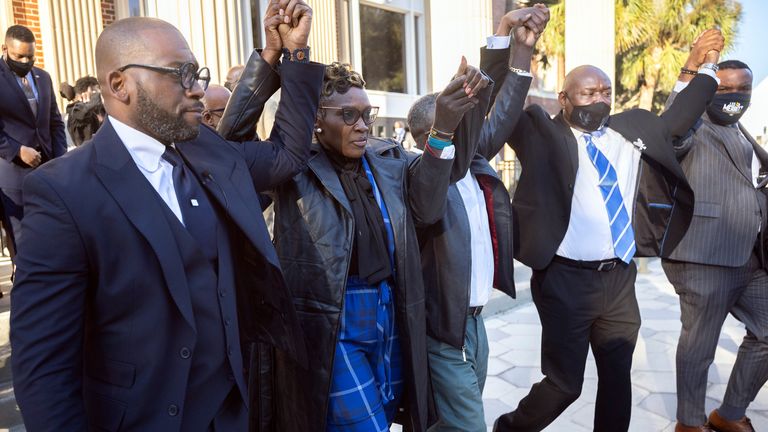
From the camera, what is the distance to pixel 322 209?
2.42 metres

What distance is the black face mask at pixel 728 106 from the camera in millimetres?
3752

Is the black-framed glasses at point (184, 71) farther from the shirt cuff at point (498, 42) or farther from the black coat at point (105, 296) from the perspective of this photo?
the shirt cuff at point (498, 42)

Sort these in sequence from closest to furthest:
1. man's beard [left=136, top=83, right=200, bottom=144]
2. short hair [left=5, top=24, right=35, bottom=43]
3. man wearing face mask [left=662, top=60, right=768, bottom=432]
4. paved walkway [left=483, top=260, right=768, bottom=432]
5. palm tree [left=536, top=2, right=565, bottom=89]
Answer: man's beard [left=136, top=83, right=200, bottom=144] → man wearing face mask [left=662, top=60, right=768, bottom=432] → paved walkway [left=483, top=260, right=768, bottom=432] → short hair [left=5, top=24, right=35, bottom=43] → palm tree [left=536, top=2, right=565, bottom=89]

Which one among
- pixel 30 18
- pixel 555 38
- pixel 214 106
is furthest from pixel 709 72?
pixel 555 38

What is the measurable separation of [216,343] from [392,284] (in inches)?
37.5

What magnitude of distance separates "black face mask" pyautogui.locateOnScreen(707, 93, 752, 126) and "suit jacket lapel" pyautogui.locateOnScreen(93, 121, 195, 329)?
341 centimetres

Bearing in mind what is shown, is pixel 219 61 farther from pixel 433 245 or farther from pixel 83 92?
pixel 433 245

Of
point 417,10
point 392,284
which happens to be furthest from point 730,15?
point 392,284

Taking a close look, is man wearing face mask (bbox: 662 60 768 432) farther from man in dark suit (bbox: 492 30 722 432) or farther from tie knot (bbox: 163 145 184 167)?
tie knot (bbox: 163 145 184 167)

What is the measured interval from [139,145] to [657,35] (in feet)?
95.6

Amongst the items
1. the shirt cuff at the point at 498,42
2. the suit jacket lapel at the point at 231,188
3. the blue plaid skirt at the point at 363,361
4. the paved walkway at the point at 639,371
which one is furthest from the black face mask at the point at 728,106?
the suit jacket lapel at the point at 231,188

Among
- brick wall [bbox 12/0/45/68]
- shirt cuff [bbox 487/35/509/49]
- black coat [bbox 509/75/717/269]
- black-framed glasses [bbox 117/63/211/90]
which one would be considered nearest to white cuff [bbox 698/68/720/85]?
black coat [bbox 509/75/717/269]

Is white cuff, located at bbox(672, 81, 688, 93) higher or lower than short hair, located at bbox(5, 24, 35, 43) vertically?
lower

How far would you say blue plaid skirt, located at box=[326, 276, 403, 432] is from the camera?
240 cm
